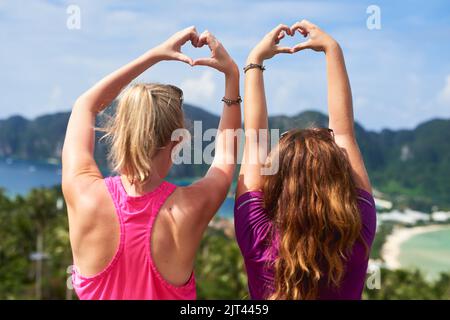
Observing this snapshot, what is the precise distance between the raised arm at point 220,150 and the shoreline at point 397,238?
3456 inches

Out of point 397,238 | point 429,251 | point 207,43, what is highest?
point 207,43

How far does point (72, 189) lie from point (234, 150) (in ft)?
1.89

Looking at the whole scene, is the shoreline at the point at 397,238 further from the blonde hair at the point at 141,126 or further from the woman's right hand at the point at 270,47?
the blonde hair at the point at 141,126

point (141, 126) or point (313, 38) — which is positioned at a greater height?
point (313, 38)

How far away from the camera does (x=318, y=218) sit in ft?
5.75

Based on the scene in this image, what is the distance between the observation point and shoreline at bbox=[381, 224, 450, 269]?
91.1m

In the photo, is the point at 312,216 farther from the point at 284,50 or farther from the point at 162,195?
the point at 284,50

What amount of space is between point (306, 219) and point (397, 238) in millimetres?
110319

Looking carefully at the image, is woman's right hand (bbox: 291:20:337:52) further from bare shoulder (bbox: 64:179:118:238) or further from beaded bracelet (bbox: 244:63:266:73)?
bare shoulder (bbox: 64:179:118:238)

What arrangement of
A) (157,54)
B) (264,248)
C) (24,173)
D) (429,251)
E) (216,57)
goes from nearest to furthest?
(264,248)
(157,54)
(216,57)
(429,251)
(24,173)

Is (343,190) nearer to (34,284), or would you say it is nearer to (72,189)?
(72,189)

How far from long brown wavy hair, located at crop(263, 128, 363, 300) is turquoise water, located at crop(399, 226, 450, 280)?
9431 cm

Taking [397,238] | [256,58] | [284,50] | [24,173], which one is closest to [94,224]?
[256,58]

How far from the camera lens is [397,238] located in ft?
349
